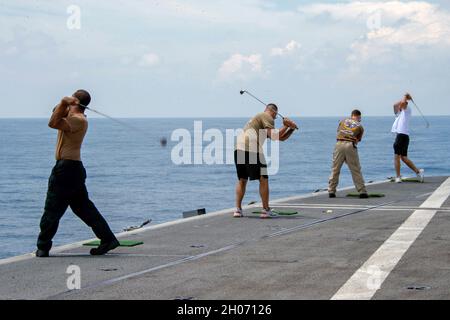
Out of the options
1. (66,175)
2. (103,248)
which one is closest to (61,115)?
(66,175)

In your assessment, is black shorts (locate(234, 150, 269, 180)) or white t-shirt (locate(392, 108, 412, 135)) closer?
black shorts (locate(234, 150, 269, 180))

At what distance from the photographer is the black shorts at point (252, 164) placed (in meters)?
15.5

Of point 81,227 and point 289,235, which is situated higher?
point 289,235

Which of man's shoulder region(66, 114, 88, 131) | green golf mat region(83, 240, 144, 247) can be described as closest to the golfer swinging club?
green golf mat region(83, 240, 144, 247)

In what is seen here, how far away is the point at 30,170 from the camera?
83.6m

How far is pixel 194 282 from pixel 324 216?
680cm

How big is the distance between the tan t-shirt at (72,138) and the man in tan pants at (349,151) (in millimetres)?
9055

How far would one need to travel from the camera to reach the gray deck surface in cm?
889

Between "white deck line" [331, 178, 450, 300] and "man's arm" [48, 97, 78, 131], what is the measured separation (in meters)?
3.71

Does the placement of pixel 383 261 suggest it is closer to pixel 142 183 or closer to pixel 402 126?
pixel 402 126

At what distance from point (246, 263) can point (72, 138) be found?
2516 mm

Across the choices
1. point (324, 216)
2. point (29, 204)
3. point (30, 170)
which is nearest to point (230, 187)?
point (29, 204)

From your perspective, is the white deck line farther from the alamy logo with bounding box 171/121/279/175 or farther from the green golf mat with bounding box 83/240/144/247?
the green golf mat with bounding box 83/240/144/247
